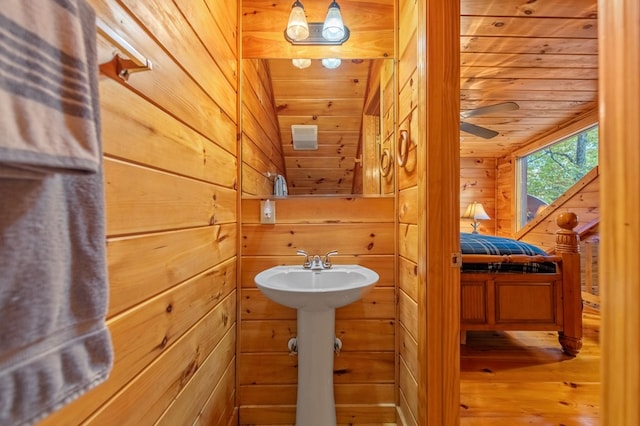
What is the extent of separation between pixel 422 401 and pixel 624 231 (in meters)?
0.97

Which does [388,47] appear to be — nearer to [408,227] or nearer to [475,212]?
[408,227]

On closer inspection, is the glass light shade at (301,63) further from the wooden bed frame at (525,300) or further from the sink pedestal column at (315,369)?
the wooden bed frame at (525,300)

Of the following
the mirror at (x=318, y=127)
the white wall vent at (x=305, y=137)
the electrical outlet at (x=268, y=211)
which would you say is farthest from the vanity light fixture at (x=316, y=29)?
the electrical outlet at (x=268, y=211)

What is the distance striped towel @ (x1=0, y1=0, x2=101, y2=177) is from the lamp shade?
495cm

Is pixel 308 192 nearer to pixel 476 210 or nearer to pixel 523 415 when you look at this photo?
pixel 523 415

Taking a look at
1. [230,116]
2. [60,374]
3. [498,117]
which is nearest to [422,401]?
[60,374]

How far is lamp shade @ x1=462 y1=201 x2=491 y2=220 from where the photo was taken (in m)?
4.42

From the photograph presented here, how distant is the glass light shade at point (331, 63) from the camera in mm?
1571

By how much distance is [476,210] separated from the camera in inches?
176

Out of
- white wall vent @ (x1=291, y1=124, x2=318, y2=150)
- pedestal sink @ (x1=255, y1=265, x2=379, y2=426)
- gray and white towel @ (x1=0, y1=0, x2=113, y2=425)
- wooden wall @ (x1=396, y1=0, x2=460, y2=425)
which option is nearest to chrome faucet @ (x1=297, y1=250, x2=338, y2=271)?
pedestal sink @ (x1=255, y1=265, x2=379, y2=426)

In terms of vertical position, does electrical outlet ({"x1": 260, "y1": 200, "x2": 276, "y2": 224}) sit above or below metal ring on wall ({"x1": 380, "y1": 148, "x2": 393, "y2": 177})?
below

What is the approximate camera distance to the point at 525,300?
2.04m

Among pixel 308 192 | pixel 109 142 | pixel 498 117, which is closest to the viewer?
pixel 109 142

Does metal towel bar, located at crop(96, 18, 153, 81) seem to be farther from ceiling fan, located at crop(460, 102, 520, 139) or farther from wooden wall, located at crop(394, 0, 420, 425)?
ceiling fan, located at crop(460, 102, 520, 139)
